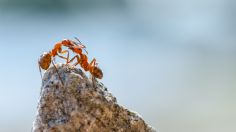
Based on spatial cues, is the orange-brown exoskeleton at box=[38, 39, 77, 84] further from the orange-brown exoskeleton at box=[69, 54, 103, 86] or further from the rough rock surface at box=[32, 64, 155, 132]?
the rough rock surface at box=[32, 64, 155, 132]

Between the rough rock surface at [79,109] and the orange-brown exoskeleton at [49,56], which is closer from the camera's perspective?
the rough rock surface at [79,109]

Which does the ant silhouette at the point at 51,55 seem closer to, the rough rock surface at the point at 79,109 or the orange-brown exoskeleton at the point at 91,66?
the orange-brown exoskeleton at the point at 91,66

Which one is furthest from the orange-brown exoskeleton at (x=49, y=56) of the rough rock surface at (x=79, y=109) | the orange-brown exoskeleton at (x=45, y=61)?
the rough rock surface at (x=79, y=109)

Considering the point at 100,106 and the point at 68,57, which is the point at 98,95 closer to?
the point at 100,106

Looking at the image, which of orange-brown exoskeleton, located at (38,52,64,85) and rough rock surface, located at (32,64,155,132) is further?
orange-brown exoskeleton, located at (38,52,64,85)

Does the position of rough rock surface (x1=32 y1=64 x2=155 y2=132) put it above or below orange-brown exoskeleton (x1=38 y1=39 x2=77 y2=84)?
below

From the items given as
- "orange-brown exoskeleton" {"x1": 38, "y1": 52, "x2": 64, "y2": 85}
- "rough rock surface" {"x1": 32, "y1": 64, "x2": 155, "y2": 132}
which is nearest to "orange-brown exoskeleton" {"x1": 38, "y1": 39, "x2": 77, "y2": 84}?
"orange-brown exoskeleton" {"x1": 38, "y1": 52, "x2": 64, "y2": 85}

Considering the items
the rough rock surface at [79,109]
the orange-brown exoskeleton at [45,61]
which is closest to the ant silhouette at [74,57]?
the orange-brown exoskeleton at [45,61]

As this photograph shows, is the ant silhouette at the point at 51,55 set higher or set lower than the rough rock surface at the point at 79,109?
higher
